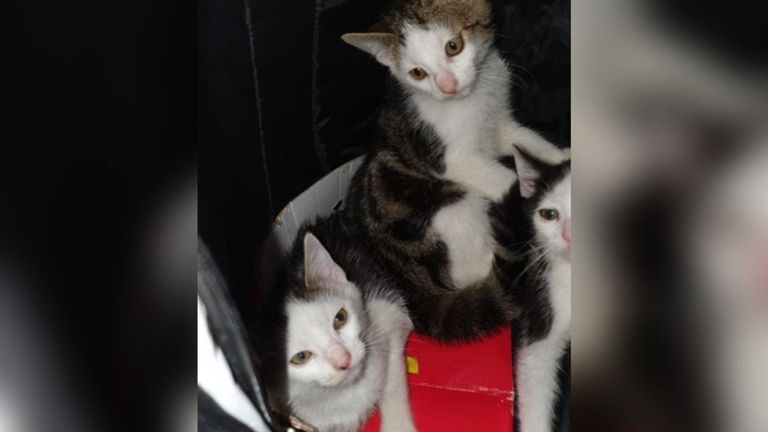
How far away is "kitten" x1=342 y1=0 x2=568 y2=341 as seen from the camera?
1180 mm

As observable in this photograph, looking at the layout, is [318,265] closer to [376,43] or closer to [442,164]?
[442,164]

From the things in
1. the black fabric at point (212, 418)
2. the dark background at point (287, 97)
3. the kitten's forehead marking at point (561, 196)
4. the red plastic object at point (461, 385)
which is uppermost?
the dark background at point (287, 97)

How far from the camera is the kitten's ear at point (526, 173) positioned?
3.74 ft

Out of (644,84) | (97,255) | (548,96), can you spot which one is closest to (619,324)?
(644,84)

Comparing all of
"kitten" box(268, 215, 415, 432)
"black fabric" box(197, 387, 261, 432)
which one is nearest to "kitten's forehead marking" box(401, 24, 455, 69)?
"kitten" box(268, 215, 415, 432)

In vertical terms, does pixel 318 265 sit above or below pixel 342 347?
above

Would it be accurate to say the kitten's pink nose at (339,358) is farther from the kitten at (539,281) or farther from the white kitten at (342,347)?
the kitten at (539,281)

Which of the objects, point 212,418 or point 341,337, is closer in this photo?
→ point 212,418

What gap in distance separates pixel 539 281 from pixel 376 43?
46 cm

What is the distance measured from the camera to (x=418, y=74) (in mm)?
1213

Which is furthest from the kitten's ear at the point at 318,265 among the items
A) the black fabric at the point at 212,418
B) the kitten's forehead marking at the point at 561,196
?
the kitten's forehead marking at the point at 561,196

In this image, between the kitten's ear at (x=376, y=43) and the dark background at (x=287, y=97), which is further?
the kitten's ear at (x=376, y=43)

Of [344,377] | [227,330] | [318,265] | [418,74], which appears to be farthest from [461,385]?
[418,74]

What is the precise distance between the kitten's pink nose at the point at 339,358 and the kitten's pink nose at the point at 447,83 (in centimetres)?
44
